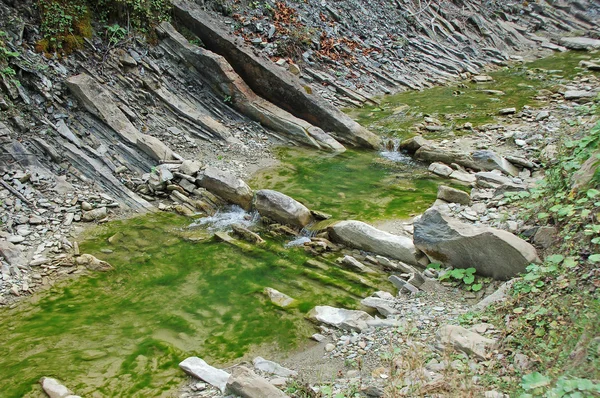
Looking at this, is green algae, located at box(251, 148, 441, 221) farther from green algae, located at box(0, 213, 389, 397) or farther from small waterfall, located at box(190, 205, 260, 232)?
green algae, located at box(0, 213, 389, 397)

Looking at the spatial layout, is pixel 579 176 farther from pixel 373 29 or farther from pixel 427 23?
pixel 427 23

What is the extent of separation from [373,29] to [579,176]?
607 inches

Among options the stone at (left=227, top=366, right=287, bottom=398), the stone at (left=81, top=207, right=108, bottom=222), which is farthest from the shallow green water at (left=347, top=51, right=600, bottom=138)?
the stone at (left=227, top=366, right=287, bottom=398)

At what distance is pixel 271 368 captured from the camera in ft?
16.7

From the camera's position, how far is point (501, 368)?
12.5ft

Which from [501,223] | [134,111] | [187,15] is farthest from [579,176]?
[187,15]

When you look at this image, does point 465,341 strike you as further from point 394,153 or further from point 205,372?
point 394,153

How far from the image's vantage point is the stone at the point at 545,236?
5.30 meters

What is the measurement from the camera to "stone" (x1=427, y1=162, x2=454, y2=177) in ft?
33.0

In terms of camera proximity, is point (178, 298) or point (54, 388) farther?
point (178, 298)

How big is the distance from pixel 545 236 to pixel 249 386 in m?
3.69

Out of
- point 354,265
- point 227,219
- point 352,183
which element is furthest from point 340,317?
point 352,183

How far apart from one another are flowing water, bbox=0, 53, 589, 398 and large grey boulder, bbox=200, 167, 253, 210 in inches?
11.5

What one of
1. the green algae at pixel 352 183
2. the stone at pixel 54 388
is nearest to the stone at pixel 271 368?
the stone at pixel 54 388
